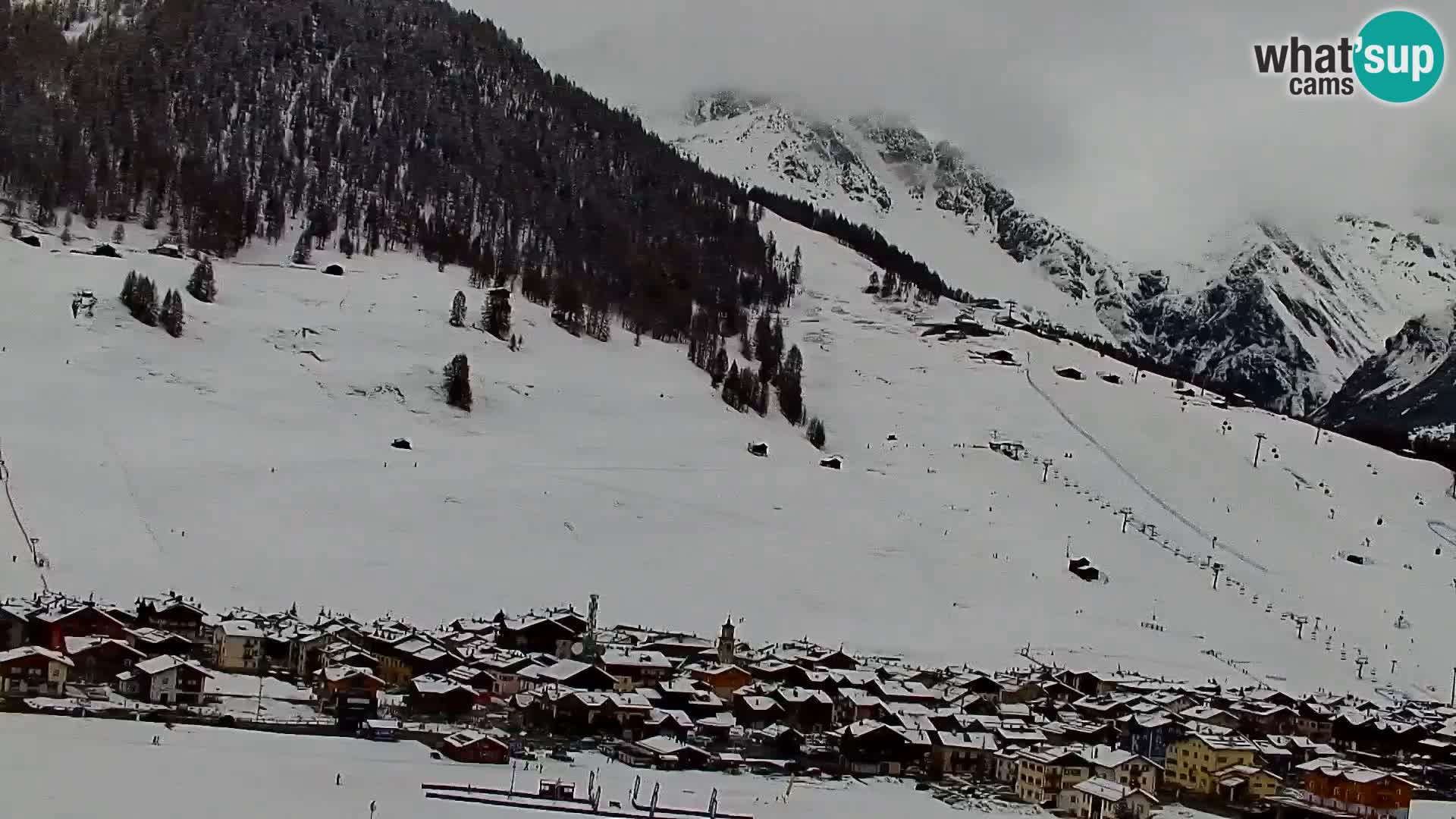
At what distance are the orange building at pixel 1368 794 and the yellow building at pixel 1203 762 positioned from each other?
2619 mm

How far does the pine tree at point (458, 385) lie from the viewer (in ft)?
246

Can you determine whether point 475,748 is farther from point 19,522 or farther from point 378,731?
point 19,522

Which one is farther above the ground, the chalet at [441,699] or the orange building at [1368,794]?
the orange building at [1368,794]

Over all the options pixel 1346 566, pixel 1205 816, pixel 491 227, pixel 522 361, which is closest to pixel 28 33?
pixel 491 227

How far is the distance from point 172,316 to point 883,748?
171ft

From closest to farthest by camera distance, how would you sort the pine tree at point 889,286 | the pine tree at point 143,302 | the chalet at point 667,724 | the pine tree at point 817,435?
the chalet at point 667,724
the pine tree at point 143,302
the pine tree at point 817,435
the pine tree at point 889,286

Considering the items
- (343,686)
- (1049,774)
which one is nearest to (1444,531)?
(1049,774)

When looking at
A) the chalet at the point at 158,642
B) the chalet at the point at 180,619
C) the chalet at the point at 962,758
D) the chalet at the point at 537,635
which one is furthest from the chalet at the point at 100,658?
the chalet at the point at 962,758

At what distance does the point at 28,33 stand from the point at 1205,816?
397 feet

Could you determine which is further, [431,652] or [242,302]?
[242,302]

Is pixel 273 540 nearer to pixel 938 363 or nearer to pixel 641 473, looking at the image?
pixel 641 473

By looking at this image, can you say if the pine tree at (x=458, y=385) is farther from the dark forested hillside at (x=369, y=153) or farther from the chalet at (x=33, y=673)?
the chalet at (x=33, y=673)

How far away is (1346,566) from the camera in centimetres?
7612

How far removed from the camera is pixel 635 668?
4197 centimetres
